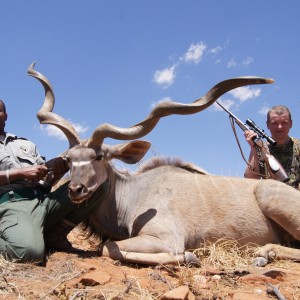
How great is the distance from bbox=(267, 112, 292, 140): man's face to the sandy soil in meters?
2.57

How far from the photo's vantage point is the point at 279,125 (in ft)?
19.7

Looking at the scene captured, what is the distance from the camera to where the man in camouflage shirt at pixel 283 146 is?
19.5ft

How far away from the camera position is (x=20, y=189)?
13.8ft

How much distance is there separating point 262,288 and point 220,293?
0.35 meters

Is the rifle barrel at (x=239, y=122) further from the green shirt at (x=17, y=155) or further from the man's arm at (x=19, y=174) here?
the man's arm at (x=19, y=174)

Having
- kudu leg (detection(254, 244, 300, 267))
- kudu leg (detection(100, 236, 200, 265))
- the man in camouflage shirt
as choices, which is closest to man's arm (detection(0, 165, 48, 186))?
kudu leg (detection(100, 236, 200, 265))

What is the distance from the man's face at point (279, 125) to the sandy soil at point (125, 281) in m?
2.57

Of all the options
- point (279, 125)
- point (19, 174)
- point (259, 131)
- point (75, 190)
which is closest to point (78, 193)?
point (75, 190)

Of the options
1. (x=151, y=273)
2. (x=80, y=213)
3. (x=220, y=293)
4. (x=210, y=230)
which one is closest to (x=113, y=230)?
(x=80, y=213)

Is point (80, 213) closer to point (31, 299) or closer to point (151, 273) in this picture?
point (151, 273)

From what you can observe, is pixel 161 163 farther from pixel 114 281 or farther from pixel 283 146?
pixel 114 281

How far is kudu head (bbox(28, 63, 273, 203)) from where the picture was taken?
13.3ft

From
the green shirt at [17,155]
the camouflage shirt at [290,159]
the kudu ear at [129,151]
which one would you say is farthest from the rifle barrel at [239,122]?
the green shirt at [17,155]

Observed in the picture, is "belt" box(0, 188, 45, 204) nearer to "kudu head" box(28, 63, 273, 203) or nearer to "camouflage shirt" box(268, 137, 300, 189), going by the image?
"kudu head" box(28, 63, 273, 203)
